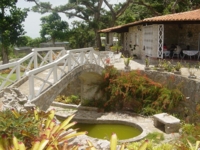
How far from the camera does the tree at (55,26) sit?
32.4 meters

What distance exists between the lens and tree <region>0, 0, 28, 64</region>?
21.9 metres

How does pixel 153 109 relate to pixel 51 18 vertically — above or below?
below

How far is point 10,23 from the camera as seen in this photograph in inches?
885

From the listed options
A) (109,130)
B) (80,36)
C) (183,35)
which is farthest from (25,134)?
(80,36)

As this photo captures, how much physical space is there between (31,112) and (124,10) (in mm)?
28528

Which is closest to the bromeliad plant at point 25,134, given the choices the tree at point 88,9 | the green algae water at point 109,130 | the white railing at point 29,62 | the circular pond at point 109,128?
the white railing at point 29,62

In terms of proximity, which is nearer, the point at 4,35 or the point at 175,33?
the point at 175,33

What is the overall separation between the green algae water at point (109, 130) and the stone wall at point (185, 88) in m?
2.66

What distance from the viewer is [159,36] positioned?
16.1 meters

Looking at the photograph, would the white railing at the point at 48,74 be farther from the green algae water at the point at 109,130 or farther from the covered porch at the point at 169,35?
the covered porch at the point at 169,35

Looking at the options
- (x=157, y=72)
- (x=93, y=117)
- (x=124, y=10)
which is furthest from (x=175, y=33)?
(x=124, y=10)

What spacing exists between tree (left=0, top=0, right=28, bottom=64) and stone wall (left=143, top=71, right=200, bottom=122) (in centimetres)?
1454

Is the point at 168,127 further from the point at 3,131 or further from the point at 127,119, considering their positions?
the point at 3,131

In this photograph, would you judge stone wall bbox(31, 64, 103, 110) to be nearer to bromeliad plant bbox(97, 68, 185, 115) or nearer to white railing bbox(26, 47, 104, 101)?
white railing bbox(26, 47, 104, 101)
